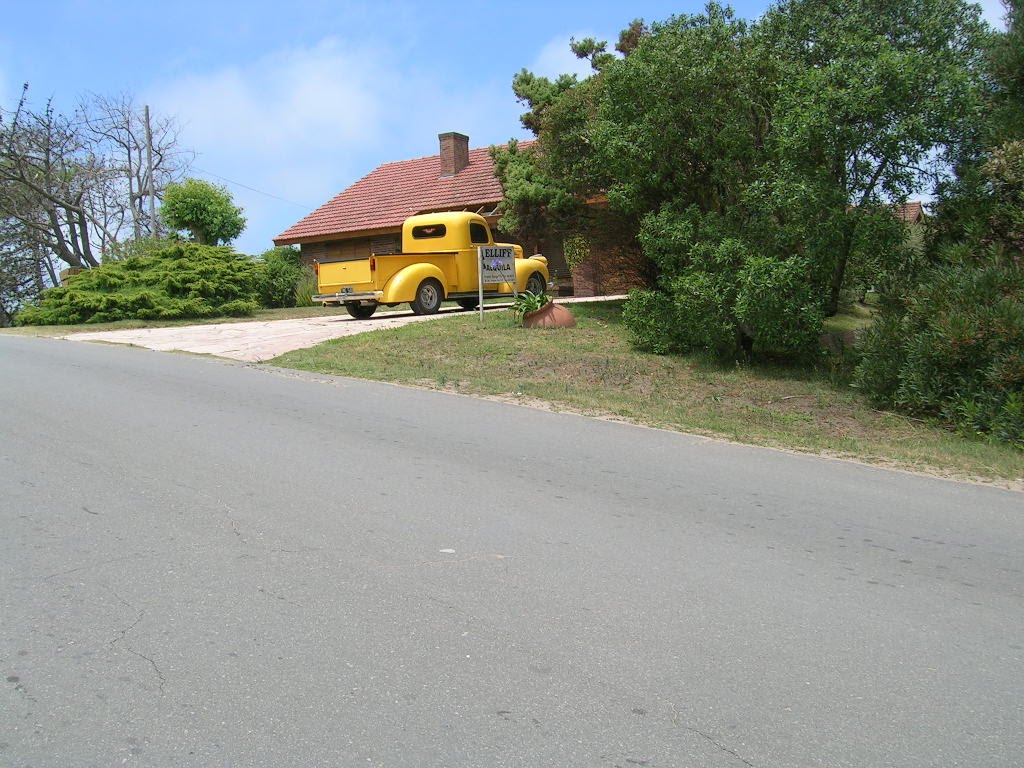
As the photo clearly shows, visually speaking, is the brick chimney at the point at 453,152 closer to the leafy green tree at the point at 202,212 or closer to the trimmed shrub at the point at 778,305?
the leafy green tree at the point at 202,212

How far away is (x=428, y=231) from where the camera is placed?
21938 millimetres

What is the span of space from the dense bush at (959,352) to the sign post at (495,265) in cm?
799

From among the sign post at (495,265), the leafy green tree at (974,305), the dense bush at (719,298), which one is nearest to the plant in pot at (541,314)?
the sign post at (495,265)

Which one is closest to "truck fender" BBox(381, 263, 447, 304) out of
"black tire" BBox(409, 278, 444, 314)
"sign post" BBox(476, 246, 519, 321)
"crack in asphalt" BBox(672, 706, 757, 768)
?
"black tire" BBox(409, 278, 444, 314)

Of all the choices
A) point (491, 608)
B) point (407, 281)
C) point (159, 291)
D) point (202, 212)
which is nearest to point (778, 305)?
point (491, 608)

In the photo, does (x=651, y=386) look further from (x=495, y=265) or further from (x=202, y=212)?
(x=202, y=212)

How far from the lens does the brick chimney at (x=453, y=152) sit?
30719 mm

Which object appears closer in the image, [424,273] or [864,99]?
[864,99]

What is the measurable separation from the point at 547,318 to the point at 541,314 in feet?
0.53

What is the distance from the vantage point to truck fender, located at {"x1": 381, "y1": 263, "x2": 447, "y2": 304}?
64.7 feet

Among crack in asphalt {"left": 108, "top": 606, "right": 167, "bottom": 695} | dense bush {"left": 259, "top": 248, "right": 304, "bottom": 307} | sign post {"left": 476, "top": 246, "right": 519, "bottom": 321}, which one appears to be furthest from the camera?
dense bush {"left": 259, "top": 248, "right": 304, "bottom": 307}

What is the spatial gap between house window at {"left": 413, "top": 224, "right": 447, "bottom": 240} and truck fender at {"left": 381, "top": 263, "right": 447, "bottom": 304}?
1325mm

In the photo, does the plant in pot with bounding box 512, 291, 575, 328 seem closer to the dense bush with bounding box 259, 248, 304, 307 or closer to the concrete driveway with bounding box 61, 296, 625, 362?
the concrete driveway with bounding box 61, 296, 625, 362

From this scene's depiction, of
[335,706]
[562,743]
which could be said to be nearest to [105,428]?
[335,706]
